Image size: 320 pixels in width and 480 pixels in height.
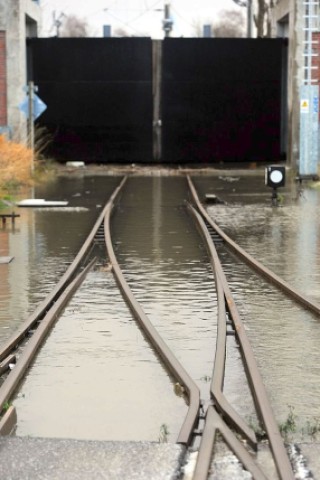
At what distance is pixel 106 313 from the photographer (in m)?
9.74

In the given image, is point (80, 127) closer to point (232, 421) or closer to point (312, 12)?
point (312, 12)

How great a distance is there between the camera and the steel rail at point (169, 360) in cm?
591

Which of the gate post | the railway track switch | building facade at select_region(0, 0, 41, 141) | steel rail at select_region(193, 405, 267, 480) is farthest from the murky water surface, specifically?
the gate post

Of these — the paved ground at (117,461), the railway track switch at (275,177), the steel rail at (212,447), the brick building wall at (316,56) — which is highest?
the brick building wall at (316,56)

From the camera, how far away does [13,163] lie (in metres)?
24.2

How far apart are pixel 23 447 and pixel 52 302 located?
15.7 ft

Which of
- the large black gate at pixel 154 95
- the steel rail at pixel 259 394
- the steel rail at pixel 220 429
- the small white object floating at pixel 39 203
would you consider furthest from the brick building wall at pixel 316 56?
the steel rail at pixel 220 429

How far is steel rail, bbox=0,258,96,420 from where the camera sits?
6762 millimetres

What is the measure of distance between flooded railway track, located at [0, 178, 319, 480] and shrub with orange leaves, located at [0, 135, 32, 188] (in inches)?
425

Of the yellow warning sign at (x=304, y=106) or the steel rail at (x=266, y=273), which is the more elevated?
the yellow warning sign at (x=304, y=106)

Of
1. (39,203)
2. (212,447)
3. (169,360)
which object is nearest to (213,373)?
(169,360)

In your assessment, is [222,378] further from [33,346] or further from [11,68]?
[11,68]

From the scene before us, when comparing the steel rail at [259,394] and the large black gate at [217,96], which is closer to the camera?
the steel rail at [259,394]

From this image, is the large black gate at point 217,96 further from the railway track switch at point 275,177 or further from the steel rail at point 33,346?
the steel rail at point 33,346
